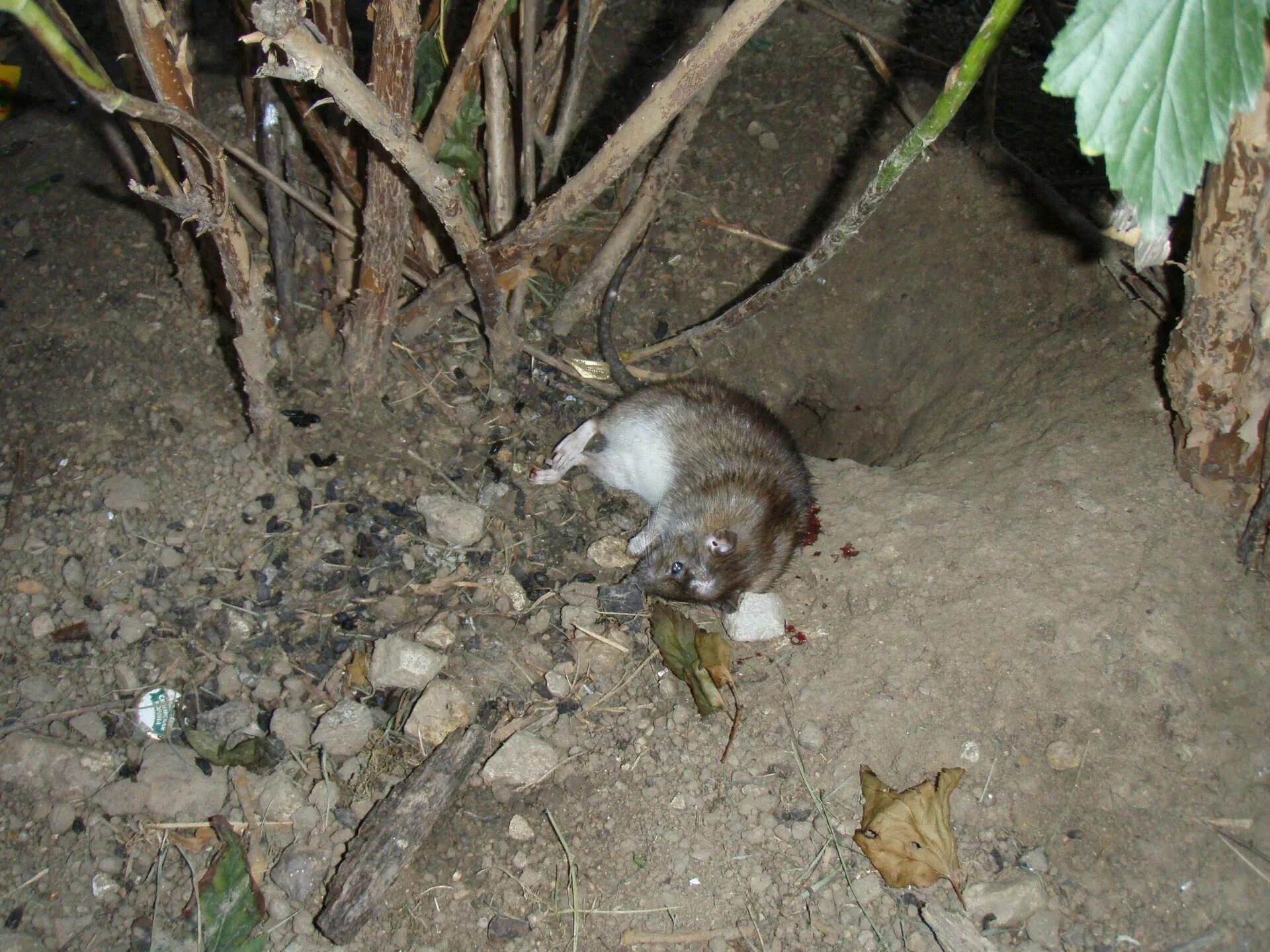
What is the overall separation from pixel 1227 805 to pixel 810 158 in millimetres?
3792

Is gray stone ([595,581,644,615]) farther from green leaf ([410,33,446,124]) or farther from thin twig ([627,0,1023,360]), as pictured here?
green leaf ([410,33,446,124])

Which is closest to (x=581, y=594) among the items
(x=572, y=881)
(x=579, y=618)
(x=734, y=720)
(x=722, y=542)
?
(x=579, y=618)

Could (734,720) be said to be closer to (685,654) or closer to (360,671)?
(685,654)

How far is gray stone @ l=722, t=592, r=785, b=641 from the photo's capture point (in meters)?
3.51

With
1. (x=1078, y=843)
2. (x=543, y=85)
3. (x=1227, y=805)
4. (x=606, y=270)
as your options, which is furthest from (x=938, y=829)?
(x=543, y=85)

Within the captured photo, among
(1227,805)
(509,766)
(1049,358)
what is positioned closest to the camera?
(1227,805)

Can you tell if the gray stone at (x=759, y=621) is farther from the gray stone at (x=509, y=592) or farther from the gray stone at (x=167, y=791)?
the gray stone at (x=167, y=791)

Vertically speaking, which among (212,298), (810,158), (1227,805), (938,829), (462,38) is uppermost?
(462,38)

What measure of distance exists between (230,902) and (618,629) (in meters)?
1.62

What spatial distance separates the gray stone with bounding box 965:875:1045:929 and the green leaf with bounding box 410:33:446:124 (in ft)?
11.0

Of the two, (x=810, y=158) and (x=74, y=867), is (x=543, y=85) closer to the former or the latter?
(x=810, y=158)

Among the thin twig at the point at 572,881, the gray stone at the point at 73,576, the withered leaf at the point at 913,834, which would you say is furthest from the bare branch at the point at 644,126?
the withered leaf at the point at 913,834

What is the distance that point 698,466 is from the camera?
446 cm

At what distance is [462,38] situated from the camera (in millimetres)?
4703
